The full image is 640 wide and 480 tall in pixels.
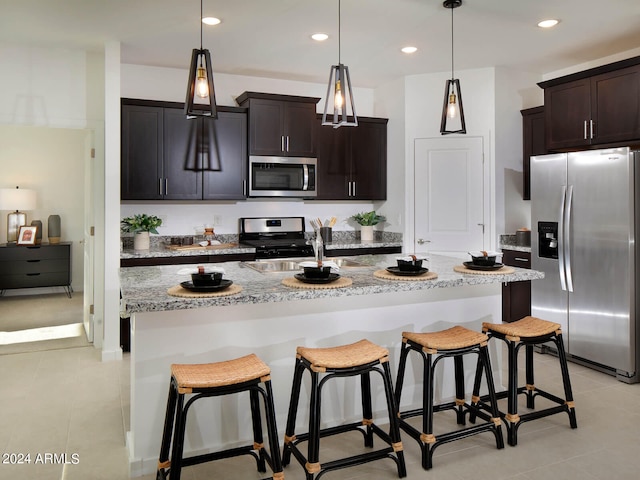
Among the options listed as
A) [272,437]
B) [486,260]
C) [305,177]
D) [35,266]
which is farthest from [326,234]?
[35,266]

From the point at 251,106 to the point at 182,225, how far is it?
1.38m

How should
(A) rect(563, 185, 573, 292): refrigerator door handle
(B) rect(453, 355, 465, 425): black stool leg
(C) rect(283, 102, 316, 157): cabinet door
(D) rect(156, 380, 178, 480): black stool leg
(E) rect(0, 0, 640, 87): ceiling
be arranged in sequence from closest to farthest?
(D) rect(156, 380, 178, 480): black stool leg < (B) rect(453, 355, 465, 425): black stool leg < (E) rect(0, 0, 640, 87): ceiling < (A) rect(563, 185, 573, 292): refrigerator door handle < (C) rect(283, 102, 316, 157): cabinet door

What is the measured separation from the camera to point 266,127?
16.4ft

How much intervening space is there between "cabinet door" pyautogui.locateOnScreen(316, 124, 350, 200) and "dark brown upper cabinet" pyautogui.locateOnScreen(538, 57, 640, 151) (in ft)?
6.62

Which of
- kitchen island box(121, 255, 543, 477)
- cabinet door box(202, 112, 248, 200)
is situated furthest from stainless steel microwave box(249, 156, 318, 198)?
kitchen island box(121, 255, 543, 477)

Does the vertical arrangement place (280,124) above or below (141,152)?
above

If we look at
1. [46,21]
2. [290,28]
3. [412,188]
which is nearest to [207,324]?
[290,28]

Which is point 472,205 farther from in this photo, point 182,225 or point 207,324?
point 207,324

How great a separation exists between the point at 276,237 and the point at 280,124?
1.19 m

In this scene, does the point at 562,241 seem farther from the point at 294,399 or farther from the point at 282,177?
the point at 294,399

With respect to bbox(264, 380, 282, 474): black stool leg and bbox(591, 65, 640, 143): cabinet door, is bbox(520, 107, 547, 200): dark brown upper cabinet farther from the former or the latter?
bbox(264, 380, 282, 474): black stool leg

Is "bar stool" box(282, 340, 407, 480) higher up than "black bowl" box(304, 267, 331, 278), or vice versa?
"black bowl" box(304, 267, 331, 278)

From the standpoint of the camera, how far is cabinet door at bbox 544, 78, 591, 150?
4137 millimetres

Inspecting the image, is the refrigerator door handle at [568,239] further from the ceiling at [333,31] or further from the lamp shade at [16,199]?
the lamp shade at [16,199]
